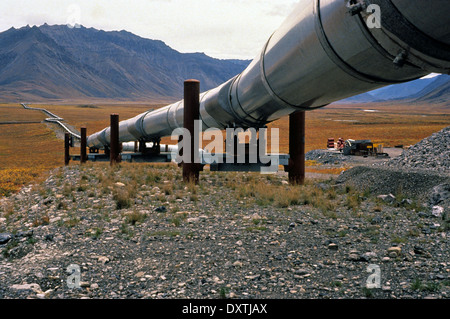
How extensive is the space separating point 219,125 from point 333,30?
20.0ft

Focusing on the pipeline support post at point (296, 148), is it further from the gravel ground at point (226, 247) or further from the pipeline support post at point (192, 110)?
the pipeline support post at point (192, 110)

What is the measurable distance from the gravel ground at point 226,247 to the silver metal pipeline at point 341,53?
202 centimetres

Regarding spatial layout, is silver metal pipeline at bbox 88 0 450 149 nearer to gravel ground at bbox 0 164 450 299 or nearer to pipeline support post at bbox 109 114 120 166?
gravel ground at bbox 0 164 450 299

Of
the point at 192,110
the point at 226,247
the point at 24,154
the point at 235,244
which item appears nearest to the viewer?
the point at 226,247

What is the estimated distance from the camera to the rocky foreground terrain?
4.48 m

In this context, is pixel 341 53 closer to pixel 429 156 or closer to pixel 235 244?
pixel 235 244

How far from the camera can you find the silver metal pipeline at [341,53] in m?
3.38

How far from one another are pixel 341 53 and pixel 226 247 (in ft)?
9.52

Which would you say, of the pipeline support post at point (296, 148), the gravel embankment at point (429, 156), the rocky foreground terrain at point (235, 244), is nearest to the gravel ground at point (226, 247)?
the rocky foreground terrain at point (235, 244)

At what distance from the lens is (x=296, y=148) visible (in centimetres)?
1077

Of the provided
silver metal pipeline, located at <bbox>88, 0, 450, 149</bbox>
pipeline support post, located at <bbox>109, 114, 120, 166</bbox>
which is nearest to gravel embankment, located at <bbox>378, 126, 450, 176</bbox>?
silver metal pipeline, located at <bbox>88, 0, 450, 149</bbox>

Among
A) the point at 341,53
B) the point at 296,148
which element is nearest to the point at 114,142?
the point at 296,148

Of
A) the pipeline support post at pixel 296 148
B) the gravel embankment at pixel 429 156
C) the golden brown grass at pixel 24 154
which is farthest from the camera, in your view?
the golden brown grass at pixel 24 154
